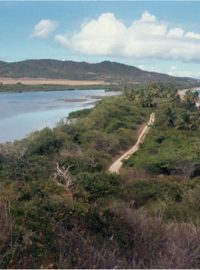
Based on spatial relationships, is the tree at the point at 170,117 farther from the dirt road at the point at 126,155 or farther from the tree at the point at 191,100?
the tree at the point at 191,100

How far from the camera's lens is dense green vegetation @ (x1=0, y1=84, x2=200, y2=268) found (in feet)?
17.3

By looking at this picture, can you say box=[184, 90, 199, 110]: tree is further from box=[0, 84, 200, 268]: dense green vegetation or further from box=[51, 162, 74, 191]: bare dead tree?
box=[51, 162, 74, 191]: bare dead tree

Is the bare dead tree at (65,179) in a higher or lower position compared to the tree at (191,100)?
higher

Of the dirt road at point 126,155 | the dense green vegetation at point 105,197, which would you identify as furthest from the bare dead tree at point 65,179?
the dirt road at point 126,155

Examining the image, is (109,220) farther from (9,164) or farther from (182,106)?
(182,106)

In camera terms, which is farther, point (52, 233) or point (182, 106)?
point (182, 106)

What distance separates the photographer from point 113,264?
5.04m

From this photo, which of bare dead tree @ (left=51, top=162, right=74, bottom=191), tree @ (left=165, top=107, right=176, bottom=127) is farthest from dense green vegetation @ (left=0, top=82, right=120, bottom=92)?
bare dead tree @ (left=51, top=162, right=74, bottom=191)

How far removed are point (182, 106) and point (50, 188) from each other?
5260cm

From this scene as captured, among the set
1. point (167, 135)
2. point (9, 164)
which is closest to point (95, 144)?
point (167, 135)

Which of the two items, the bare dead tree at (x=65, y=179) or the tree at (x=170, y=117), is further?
the tree at (x=170, y=117)

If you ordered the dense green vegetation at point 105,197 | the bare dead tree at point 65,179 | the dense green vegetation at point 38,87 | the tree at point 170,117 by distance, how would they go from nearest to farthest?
the dense green vegetation at point 105,197, the bare dead tree at point 65,179, the tree at point 170,117, the dense green vegetation at point 38,87

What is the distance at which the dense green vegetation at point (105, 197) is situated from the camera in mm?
5273

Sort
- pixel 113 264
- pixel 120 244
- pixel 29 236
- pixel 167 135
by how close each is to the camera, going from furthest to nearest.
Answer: pixel 167 135, pixel 120 244, pixel 29 236, pixel 113 264
